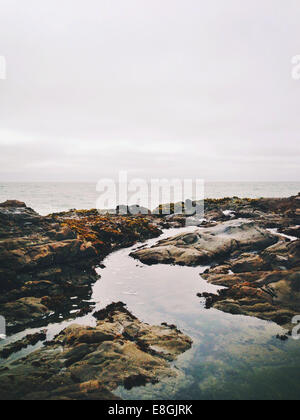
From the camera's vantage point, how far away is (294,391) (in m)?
7.02

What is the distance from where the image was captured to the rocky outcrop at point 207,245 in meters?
18.3

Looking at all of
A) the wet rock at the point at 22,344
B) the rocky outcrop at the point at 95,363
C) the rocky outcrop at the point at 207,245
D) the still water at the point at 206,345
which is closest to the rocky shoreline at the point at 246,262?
the rocky outcrop at the point at 207,245

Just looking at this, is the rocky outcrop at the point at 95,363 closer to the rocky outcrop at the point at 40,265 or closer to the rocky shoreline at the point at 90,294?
the rocky shoreline at the point at 90,294

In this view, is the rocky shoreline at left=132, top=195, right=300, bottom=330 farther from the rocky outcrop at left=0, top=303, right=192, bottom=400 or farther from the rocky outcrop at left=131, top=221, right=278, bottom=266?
the rocky outcrop at left=0, top=303, right=192, bottom=400

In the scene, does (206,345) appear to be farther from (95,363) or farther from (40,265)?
(40,265)

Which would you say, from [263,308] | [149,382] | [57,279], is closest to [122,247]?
[57,279]

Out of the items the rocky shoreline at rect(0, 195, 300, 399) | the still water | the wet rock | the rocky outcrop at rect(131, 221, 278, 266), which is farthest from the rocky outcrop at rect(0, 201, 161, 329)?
the rocky outcrop at rect(131, 221, 278, 266)

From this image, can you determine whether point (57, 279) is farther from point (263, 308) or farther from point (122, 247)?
point (263, 308)

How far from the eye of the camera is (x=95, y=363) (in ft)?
26.2

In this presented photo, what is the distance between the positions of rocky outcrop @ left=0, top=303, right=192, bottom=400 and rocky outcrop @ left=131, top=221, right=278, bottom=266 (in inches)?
327

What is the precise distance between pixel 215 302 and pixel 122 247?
12.4 m

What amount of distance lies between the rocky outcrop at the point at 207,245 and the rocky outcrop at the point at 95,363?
27.3 ft
